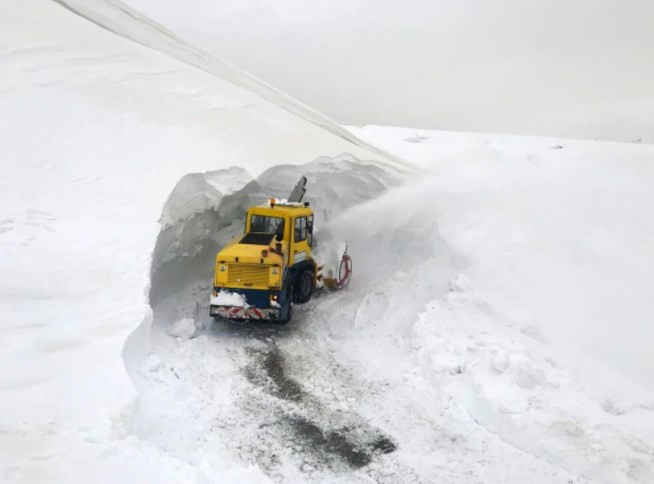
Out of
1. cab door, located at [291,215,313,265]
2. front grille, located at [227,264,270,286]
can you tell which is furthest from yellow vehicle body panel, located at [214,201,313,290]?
cab door, located at [291,215,313,265]

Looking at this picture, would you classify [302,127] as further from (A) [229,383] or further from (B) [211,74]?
(A) [229,383]

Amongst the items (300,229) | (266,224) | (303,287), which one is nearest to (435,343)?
(303,287)

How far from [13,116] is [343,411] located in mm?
9836

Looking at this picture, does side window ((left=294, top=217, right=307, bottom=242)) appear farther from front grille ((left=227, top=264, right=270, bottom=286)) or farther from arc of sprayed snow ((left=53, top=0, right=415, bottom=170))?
arc of sprayed snow ((left=53, top=0, right=415, bottom=170))

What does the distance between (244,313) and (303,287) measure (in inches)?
79.4

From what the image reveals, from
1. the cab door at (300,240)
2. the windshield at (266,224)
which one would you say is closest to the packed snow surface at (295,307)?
the windshield at (266,224)

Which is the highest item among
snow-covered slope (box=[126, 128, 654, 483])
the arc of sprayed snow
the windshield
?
the arc of sprayed snow

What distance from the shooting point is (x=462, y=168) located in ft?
54.2

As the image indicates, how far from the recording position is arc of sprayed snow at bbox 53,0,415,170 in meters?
16.6

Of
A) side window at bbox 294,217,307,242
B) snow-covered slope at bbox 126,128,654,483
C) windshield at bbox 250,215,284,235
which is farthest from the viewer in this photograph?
side window at bbox 294,217,307,242

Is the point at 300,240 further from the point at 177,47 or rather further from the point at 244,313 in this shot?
the point at 177,47

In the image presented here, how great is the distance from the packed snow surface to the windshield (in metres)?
1.02

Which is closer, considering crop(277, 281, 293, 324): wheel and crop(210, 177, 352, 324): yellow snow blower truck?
crop(210, 177, 352, 324): yellow snow blower truck

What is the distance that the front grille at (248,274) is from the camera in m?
9.90
